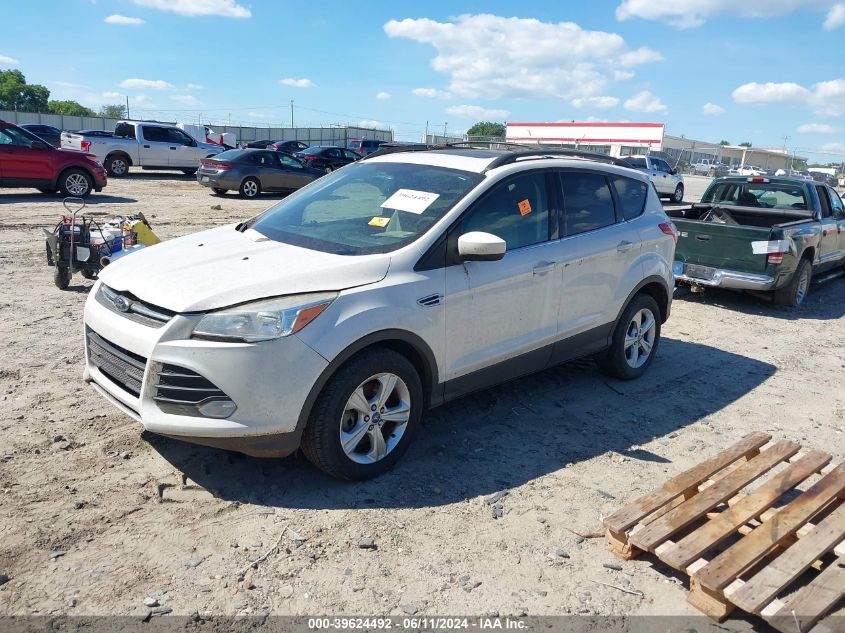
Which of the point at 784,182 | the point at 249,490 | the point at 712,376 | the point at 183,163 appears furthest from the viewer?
the point at 183,163

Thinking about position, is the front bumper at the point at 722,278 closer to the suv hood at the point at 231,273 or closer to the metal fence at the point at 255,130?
the suv hood at the point at 231,273

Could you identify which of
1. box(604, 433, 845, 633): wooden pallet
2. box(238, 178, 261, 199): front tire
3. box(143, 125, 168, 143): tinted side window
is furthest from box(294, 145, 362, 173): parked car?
box(604, 433, 845, 633): wooden pallet

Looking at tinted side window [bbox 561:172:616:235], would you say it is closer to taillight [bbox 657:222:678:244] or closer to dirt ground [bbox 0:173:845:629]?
taillight [bbox 657:222:678:244]

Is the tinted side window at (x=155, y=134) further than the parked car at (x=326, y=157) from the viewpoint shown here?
No

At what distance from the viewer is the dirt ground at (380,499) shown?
3.06 meters

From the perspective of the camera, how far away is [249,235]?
4.64 m

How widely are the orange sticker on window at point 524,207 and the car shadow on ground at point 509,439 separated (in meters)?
1.50

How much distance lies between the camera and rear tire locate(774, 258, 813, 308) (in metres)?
9.00

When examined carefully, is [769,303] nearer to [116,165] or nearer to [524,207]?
[524,207]

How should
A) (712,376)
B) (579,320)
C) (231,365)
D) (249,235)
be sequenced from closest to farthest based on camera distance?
(231,365), (249,235), (579,320), (712,376)

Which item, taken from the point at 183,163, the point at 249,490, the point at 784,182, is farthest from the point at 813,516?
the point at 183,163

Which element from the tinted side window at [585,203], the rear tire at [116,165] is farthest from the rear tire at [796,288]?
the rear tire at [116,165]

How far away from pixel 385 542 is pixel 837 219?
982cm

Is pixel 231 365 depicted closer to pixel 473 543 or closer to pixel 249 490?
pixel 249 490
